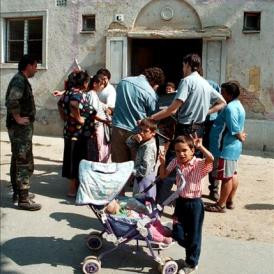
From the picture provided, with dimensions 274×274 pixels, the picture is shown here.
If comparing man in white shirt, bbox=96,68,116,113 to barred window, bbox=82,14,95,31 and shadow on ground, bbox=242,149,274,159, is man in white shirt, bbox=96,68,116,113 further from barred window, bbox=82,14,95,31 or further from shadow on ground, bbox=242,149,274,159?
barred window, bbox=82,14,95,31

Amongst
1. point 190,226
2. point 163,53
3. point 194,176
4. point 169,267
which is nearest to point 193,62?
point 194,176

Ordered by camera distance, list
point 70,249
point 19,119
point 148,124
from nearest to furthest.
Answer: point 70,249 < point 148,124 < point 19,119

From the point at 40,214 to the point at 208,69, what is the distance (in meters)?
5.90

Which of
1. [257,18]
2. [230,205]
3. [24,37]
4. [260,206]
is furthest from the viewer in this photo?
[24,37]

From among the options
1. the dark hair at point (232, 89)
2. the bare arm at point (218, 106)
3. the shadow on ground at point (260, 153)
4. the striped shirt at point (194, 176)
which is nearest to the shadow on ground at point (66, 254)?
the striped shirt at point (194, 176)

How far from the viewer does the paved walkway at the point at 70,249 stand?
166 inches

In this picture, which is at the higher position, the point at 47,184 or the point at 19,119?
the point at 19,119

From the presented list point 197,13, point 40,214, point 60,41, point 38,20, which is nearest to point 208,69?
point 197,13

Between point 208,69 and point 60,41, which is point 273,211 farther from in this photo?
point 60,41

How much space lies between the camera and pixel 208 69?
10305 millimetres

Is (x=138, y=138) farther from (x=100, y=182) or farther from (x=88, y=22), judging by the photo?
(x=88, y=22)

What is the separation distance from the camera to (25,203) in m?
5.67

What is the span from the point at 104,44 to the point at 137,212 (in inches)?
290

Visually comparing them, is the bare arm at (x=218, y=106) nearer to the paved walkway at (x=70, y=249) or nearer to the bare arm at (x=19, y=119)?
the paved walkway at (x=70, y=249)
